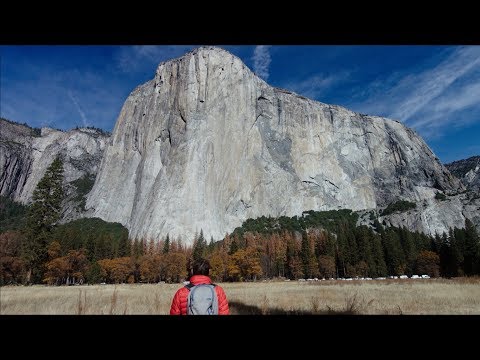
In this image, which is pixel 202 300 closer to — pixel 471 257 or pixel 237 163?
pixel 471 257

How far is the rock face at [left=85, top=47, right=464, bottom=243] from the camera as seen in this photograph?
422 ft

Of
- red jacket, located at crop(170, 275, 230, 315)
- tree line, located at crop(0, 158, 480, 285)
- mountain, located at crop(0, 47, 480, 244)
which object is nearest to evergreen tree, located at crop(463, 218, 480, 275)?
tree line, located at crop(0, 158, 480, 285)

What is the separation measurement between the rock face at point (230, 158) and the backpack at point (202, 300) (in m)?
114

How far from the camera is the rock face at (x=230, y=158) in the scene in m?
129

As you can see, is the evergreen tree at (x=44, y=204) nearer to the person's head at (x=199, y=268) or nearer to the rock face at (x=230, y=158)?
the person's head at (x=199, y=268)

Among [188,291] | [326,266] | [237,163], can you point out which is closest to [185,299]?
[188,291]

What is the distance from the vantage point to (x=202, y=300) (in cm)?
469

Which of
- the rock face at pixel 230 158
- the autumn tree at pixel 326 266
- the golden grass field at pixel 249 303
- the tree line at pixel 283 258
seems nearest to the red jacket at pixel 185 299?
the golden grass field at pixel 249 303

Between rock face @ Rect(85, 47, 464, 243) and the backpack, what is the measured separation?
374ft
